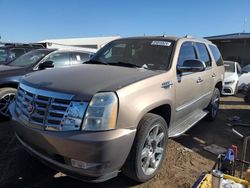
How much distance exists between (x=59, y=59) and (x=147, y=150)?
180 inches

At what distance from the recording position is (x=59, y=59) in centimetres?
705

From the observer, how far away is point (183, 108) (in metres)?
4.20

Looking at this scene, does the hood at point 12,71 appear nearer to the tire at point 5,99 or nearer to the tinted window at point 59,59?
the tire at point 5,99

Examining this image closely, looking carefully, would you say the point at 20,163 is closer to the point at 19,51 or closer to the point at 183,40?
the point at 183,40

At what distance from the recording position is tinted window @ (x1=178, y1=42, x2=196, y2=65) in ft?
13.8

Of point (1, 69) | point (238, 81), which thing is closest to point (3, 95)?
point (1, 69)

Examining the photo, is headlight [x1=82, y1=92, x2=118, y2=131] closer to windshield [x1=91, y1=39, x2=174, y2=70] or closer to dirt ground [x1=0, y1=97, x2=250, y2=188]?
dirt ground [x1=0, y1=97, x2=250, y2=188]

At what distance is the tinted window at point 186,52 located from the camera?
421cm

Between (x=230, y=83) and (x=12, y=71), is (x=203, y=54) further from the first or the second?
(x=230, y=83)

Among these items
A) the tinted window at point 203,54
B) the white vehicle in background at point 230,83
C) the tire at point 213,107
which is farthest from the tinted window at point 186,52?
the white vehicle in background at point 230,83

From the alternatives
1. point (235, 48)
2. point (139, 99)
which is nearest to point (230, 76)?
point (139, 99)

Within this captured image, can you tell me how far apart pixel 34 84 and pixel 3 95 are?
2835 mm

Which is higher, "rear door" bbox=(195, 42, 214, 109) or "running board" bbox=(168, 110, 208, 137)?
"rear door" bbox=(195, 42, 214, 109)

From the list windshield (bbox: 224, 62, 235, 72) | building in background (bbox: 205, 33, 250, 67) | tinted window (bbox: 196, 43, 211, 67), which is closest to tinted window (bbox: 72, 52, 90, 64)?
tinted window (bbox: 196, 43, 211, 67)
